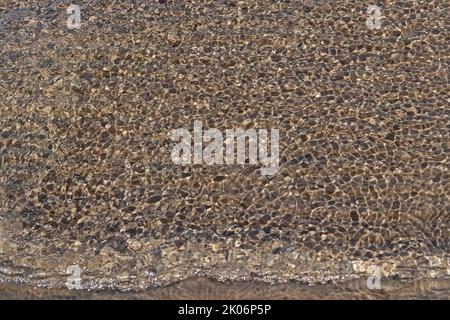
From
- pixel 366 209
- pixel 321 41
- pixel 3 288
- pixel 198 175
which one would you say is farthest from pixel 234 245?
pixel 321 41

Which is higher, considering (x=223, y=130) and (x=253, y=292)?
(x=223, y=130)

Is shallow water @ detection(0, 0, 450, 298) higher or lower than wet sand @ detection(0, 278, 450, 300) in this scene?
higher

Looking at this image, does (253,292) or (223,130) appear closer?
(253,292)

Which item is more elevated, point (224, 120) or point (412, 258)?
point (224, 120)

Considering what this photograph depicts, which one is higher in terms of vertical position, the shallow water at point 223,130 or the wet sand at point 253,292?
the shallow water at point 223,130

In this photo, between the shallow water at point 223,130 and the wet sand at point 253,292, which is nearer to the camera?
the wet sand at point 253,292

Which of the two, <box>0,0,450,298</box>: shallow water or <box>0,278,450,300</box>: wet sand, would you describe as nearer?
<box>0,278,450,300</box>: wet sand

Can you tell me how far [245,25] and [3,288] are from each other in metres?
2.12
